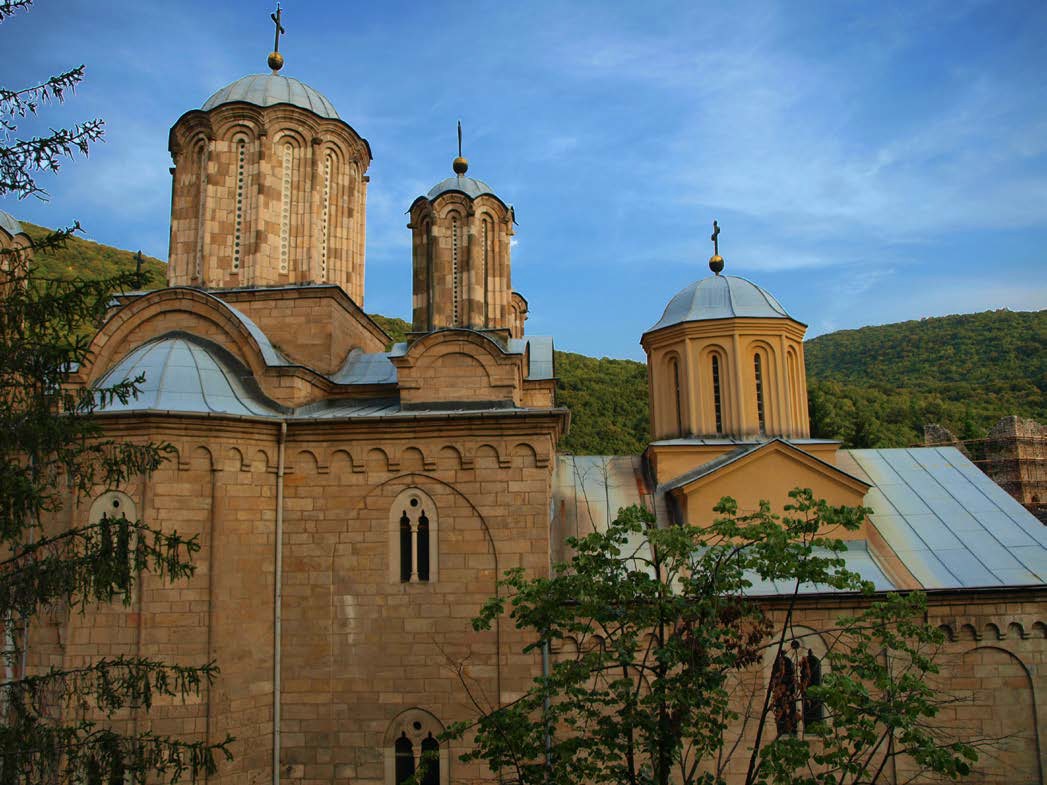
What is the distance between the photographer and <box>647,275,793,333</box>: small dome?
12434 mm

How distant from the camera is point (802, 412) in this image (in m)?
12.5

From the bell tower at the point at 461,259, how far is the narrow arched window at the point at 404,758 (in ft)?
18.3

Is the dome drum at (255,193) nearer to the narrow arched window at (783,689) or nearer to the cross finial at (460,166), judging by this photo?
the cross finial at (460,166)

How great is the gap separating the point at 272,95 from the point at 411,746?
28.6ft

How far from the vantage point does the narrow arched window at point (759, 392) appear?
12.2 m

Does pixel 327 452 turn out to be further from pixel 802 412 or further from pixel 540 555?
pixel 802 412

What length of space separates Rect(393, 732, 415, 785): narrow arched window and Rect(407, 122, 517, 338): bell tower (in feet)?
18.3

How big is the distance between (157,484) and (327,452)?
1.86 metres

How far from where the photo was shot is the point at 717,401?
12.4 meters

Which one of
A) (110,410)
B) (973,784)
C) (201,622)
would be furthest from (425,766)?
(973,784)

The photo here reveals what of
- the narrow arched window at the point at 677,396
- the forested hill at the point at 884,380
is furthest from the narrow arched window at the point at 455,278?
the forested hill at the point at 884,380

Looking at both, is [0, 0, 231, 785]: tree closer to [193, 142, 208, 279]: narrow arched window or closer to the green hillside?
[193, 142, 208, 279]: narrow arched window

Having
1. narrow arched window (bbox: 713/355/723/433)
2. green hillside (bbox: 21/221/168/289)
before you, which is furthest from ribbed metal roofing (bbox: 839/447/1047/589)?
green hillside (bbox: 21/221/168/289)

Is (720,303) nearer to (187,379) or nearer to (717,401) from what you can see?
(717,401)
